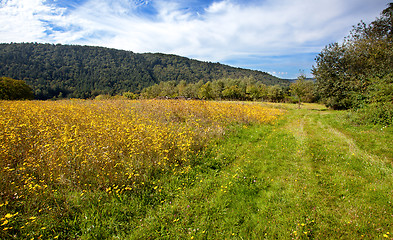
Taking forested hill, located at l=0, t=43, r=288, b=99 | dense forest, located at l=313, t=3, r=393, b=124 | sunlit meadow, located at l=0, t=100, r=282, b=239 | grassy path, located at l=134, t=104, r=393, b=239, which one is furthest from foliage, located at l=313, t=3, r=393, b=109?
forested hill, located at l=0, t=43, r=288, b=99

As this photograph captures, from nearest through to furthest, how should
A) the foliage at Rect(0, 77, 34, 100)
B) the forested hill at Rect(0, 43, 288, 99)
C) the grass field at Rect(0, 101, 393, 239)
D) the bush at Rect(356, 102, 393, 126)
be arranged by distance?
the grass field at Rect(0, 101, 393, 239)
the bush at Rect(356, 102, 393, 126)
the foliage at Rect(0, 77, 34, 100)
the forested hill at Rect(0, 43, 288, 99)

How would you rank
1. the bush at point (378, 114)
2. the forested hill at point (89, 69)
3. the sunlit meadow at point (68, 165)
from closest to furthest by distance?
the sunlit meadow at point (68, 165), the bush at point (378, 114), the forested hill at point (89, 69)

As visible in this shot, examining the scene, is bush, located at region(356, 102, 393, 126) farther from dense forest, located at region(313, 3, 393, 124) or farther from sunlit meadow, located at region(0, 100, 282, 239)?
sunlit meadow, located at region(0, 100, 282, 239)

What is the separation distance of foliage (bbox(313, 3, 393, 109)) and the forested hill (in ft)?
315

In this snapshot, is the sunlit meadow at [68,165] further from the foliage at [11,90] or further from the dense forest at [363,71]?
the foliage at [11,90]

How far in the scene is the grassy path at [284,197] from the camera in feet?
10.1

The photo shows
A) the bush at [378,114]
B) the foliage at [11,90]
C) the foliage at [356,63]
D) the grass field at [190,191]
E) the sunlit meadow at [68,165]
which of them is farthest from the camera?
the foliage at [11,90]

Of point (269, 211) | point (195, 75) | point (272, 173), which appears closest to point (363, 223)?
point (269, 211)

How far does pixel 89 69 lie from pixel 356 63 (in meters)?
176

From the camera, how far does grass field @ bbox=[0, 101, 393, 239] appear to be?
306 cm

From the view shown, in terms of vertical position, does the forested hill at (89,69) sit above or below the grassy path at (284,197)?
above

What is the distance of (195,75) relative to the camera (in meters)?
171

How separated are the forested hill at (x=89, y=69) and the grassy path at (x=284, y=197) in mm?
92839

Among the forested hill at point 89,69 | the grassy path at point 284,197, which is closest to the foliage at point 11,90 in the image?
the grassy path at point 284,197
